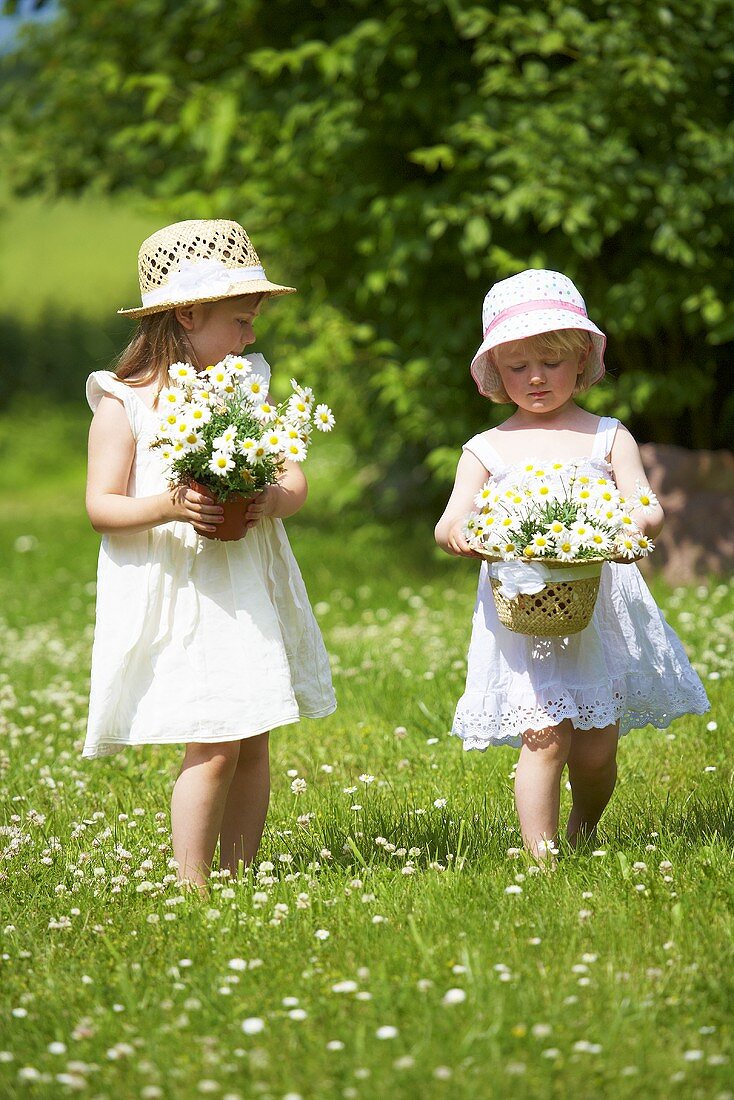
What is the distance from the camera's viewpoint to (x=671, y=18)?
758 centimetres

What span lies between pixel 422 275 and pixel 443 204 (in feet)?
2.61

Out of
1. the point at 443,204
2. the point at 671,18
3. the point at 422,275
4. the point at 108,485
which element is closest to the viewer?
the point at 108,485

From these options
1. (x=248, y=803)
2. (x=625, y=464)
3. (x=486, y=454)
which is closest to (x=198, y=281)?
(x=486, y=454)

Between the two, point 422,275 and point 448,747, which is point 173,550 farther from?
point 422,275

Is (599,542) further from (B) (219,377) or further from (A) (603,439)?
(B) (219,377)

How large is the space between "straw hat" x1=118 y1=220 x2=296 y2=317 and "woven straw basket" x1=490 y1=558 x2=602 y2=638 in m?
1.14

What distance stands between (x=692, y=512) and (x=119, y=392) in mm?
5755

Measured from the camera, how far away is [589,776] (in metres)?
4.05

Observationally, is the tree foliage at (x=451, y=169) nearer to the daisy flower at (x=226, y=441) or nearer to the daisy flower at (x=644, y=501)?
the daisy flower at (x=644, y=501)

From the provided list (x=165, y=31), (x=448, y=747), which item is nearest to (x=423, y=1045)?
(x=448, y=747)

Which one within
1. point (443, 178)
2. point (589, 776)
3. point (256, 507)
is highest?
point (256, 507)

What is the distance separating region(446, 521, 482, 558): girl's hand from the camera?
12.1ft

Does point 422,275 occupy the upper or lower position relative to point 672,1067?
lower

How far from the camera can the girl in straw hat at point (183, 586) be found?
3.81 m
